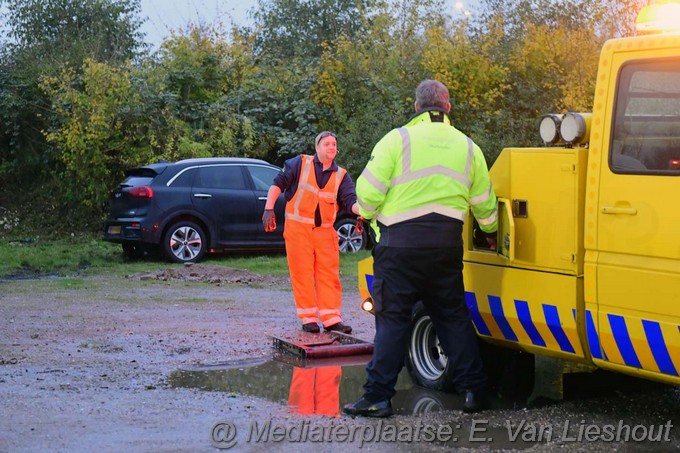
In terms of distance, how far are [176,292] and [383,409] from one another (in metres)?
6.43

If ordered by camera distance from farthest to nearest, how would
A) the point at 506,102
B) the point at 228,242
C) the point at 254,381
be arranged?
the point at 506,102
the point at 228,242
the point at 254,381

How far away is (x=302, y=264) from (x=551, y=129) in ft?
11.4

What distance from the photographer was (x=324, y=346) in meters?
8.36

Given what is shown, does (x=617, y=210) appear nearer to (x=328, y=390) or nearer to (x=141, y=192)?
(x=328, y=390)


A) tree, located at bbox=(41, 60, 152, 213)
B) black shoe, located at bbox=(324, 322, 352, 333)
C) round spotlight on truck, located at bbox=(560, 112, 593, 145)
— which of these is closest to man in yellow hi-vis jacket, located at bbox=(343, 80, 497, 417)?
round spotlight on truck, located at bbox=(560, 112, 593, 145)

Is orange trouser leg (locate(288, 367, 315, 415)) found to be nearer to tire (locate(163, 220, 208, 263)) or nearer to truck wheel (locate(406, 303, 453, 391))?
truck wheel (locate(406, 303, 453, 391))

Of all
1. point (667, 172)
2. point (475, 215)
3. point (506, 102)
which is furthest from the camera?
point (506, 102)

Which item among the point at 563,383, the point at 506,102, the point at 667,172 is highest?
the point at 506,102

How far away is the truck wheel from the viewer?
7.29 m

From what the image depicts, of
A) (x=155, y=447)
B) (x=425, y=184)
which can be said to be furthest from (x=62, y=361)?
(x=425, y=184)

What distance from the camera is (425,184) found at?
253 inches

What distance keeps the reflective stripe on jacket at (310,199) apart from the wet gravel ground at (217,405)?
1071 mm

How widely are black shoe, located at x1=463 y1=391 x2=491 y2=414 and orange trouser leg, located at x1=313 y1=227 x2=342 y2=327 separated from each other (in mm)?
2881

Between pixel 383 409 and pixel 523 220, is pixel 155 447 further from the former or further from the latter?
pixel 523 220
